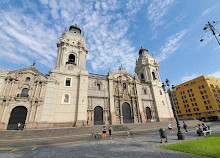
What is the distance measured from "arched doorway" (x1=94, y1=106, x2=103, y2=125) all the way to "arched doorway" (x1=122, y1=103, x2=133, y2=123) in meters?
5.67

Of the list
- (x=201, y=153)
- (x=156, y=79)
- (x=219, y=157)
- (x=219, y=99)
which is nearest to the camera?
(x=219, y=157)

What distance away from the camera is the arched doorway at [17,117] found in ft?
59.6

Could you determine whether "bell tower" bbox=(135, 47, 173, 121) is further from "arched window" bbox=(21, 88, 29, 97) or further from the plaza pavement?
"arched window" bbox=(21, 88, 29, 97)

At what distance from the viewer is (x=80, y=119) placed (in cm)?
2105

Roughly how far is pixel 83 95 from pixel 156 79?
24.8 m

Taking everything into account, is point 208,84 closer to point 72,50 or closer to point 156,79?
point 156,79

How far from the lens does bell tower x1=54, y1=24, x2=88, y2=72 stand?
25.7 m

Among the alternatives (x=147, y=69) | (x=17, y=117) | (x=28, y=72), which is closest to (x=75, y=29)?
(x=28, y=72)

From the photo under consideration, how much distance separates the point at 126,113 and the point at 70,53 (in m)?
20.5

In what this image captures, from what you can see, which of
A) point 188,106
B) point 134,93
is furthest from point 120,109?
point 188,106

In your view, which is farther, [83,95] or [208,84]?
[208,84]

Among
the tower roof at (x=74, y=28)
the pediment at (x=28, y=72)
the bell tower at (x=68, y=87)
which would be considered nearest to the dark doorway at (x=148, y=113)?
the bell tower at (x=68, y=87)

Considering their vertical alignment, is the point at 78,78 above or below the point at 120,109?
above

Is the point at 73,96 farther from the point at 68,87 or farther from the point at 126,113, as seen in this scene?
the point at 126,113
